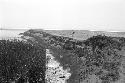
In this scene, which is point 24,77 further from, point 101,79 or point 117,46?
point 117,46

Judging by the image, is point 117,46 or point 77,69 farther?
point 117,46

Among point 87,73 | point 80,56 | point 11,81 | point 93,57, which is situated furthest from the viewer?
point 80,56

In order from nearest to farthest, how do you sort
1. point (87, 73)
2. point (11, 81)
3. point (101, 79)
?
point (11, 81)
point (101, 79)
point (87, 73)

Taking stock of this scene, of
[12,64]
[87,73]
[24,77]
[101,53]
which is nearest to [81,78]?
[87,73]

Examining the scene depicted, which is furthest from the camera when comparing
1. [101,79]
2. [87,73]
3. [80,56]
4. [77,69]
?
[80,56]

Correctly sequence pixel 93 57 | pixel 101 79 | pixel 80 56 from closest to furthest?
pixel 101 79, pixel 93 57, pixel 80 56

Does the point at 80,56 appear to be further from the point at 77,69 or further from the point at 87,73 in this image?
the point at 87,73

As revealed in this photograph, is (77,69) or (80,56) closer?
(77,69)

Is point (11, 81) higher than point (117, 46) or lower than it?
lower

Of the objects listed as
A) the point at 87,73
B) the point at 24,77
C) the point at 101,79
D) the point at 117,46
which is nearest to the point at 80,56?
the point at 117,46
